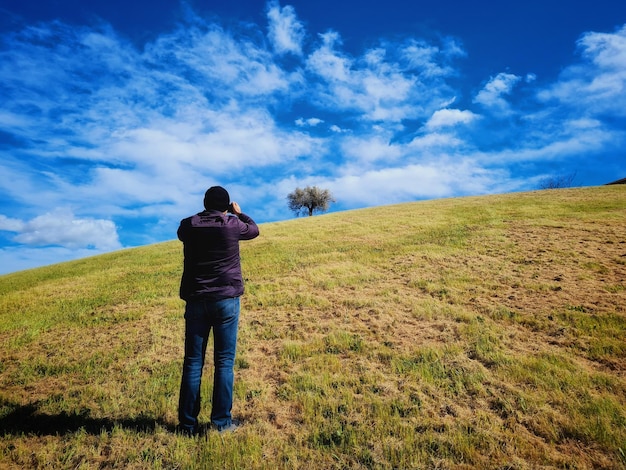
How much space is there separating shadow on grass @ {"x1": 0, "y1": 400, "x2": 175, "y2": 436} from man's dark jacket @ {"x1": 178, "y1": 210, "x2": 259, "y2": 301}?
8.13 ft

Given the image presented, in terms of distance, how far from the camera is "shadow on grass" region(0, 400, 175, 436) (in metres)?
5.43

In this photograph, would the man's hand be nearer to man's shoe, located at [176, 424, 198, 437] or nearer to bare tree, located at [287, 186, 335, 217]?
man's shoe, located at [176, 424, 198, 437]

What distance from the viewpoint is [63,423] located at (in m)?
5.70

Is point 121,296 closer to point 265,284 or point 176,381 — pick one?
point 265,284

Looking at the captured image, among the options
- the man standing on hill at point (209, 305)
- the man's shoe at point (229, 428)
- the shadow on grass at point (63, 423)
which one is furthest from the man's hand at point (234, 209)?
the shadow on grass at point (63, 423)

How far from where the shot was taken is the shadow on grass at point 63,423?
5.43 m

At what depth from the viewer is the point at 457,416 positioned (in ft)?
17.9

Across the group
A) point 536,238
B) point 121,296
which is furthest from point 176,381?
point 536,238

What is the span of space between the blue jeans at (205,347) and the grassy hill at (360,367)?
536 mm

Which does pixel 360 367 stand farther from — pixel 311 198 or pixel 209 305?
pixel 311 198

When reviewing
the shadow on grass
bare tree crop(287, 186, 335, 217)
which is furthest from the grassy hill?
bare tree crop(287, 186, 335, 217)

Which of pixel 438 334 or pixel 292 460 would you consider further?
pixel 438 334

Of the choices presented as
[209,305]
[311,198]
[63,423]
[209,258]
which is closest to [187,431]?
[209,305]

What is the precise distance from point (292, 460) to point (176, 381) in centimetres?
352
